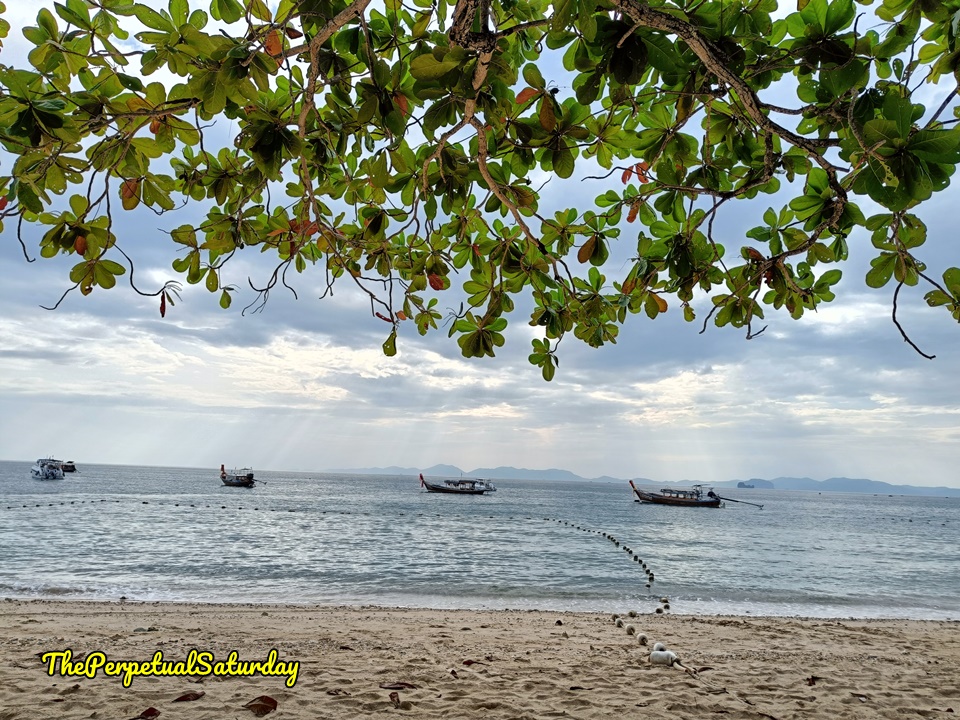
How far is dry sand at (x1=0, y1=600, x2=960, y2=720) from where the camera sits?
4.04 m

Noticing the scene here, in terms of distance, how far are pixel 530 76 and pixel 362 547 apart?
71.9 ft

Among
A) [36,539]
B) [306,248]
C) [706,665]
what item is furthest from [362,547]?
[306,248]

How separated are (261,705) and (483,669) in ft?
6.55

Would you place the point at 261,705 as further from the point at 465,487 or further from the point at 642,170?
the point at 465,487

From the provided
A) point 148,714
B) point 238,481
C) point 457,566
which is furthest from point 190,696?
point 238,481

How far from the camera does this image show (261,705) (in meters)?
3.87

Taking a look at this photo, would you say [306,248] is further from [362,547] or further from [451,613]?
[362,547]

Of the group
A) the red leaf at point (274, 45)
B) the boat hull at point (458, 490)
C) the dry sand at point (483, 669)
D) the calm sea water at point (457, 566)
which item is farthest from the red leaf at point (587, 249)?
the boat hull at point (458, 490)

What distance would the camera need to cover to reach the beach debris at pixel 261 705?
3.78 meters

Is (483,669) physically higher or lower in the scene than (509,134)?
lower

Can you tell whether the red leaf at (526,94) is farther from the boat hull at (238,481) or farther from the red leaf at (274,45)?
the boat hull at (238,481)

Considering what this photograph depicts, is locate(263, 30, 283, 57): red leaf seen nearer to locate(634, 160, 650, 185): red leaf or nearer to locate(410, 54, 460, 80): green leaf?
locate(410, 54, 460, 80): green leaf

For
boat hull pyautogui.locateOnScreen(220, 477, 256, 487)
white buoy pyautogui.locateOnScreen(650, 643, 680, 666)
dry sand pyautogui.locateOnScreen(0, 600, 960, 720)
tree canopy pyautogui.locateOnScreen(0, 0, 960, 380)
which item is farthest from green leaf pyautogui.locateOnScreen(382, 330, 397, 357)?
boat hull pyautogui.locateOnScreen(220, 477, 256, 487)

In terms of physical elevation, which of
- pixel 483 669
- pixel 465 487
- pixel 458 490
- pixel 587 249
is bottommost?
pixel 458 490
